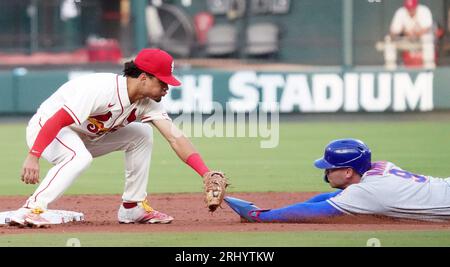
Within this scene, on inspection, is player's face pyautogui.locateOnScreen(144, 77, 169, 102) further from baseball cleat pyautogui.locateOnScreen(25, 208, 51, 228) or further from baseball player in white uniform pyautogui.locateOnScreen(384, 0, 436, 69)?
baseball player in white uniform pyautogui.locateOnScreen(384, 0, 436, 69)

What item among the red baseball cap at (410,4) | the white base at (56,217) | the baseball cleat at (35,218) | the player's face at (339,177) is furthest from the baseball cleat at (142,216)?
the red baseball cap at (410,4)

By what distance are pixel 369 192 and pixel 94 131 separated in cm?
196

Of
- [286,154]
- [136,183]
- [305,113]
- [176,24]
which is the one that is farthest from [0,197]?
[176,24]

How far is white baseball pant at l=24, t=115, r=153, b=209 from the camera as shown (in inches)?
286

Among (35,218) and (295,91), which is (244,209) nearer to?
(35,218)

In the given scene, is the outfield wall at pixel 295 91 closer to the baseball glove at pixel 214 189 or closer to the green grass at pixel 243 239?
the baseball glove at pixel 214 189

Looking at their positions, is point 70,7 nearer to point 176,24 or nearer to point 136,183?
point 176,24

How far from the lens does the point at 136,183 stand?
25.8 ft

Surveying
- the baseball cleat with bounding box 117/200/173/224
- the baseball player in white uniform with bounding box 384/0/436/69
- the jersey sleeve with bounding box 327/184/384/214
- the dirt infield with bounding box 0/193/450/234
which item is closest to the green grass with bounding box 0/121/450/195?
the dirt infield with bounding box 0/193/450/234

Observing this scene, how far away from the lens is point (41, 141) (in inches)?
283

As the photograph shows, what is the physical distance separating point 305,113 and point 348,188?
1159cm

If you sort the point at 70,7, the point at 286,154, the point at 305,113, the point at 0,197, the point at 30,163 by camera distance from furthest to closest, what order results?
the point at 70,7, the point at 305,113, the point at 286,154, the point at 0,197, the point at 30,163

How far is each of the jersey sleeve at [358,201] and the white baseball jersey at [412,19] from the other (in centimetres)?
1289

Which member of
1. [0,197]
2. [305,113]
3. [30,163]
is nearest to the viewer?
[30,163]
